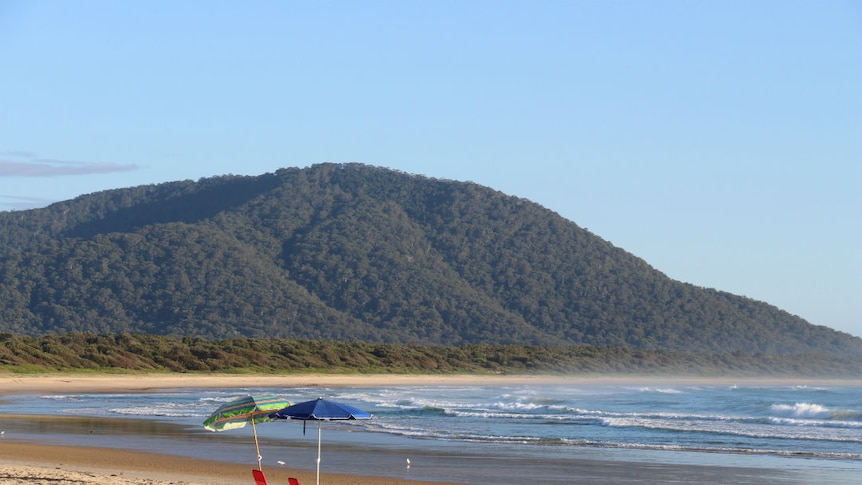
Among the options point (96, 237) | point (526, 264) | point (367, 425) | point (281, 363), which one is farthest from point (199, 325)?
point (367, 425)

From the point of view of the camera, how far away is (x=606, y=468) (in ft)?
64.1

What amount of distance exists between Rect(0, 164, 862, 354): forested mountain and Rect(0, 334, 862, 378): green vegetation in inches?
511

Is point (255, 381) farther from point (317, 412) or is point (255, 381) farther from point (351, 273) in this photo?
point (351, 273)

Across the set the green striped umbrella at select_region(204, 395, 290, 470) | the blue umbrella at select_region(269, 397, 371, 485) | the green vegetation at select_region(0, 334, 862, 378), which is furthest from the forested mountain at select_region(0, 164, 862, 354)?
the blue umbrella at select_region(269, 397, 371, 485)

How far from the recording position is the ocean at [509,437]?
19.2 meters

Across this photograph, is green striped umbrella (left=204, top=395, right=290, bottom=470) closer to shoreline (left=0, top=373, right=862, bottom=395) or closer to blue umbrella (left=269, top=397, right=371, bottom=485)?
blue umbrella (left=269, top=397, right=371, bottom=485)

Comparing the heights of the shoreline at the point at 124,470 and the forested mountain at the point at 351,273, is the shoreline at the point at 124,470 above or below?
below

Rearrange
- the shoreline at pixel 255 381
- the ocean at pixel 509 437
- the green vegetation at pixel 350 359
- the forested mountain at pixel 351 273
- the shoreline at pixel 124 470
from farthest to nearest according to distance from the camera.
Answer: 1. the forested mountain at pixel 351 273
2. the green vegetation at pixel 350 359
3. the shoreline at pixel 255 381
4. the ocean at pixel 509 437
5. the shoreline at pixel 124 470

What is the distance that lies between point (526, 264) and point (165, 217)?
39.3 metres

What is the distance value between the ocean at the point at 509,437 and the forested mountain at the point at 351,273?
54.4m

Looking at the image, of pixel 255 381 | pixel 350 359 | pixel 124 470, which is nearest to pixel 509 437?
pixel 124 470

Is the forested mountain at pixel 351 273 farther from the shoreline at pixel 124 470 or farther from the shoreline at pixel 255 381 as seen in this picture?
the shoreline at pixel 124 470

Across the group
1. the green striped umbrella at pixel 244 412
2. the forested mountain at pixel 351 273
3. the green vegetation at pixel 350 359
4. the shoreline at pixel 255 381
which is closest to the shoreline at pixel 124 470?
the green striped umbrella at pixel 244 412

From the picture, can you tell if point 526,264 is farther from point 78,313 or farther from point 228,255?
point 78,313
